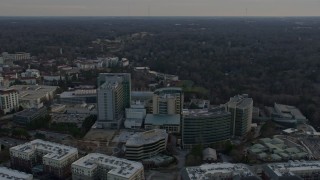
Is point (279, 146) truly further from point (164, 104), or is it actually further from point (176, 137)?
point (164, 104)

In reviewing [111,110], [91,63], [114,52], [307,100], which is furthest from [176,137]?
[114,52]

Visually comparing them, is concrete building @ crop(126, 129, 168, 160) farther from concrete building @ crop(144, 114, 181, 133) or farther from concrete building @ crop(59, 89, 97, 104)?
concrete building @ crop(59, 89, 97, 104)

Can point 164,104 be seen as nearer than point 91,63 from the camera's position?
Yes

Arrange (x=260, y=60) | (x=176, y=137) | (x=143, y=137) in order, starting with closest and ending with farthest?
(x=143, y=137)
(x=176, y=137)
(x=260, y=60)

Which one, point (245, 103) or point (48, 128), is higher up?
point (245, 103)

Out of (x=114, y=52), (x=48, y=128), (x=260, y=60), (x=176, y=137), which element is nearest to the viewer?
(x=176, y=137)

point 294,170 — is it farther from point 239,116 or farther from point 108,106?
point 108,106
